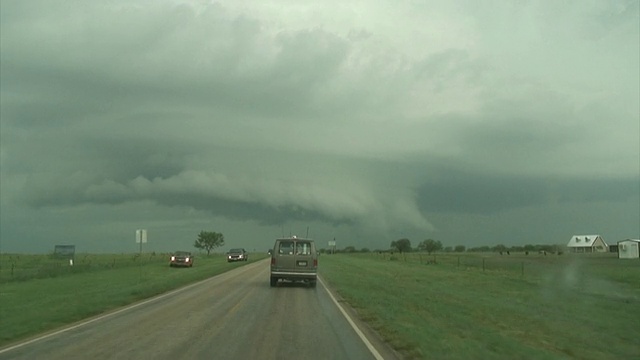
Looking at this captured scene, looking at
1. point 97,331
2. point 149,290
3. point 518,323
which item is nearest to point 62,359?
point 97,331

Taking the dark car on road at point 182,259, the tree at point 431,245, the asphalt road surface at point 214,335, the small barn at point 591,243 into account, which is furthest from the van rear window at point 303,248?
the tree at point 431,245

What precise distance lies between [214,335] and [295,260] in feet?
59.1

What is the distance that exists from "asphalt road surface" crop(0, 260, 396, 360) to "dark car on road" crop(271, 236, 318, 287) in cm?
880

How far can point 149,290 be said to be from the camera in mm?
30938

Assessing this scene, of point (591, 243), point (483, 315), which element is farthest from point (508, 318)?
point (591, 243)

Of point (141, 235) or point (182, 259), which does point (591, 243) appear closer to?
point (182, 259)

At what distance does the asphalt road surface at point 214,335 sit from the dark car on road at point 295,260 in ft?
→ 28.9

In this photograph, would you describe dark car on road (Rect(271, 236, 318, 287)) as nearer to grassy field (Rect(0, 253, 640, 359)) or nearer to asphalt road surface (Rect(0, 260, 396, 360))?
grassy field (Rect(0, 253, 640, 359))

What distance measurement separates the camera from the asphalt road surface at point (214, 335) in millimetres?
12047

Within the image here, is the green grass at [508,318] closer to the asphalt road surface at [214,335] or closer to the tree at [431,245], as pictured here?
the asphalt road surface at [214,335]

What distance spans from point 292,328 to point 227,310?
529 cm

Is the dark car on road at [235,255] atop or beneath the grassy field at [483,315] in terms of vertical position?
atop

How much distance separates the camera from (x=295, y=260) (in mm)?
32562

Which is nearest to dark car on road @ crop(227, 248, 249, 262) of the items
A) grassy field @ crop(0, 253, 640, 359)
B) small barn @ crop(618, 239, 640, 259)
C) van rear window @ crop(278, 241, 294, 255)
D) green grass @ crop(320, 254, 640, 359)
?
small barn @ crop(618, 239, 640, 259)
